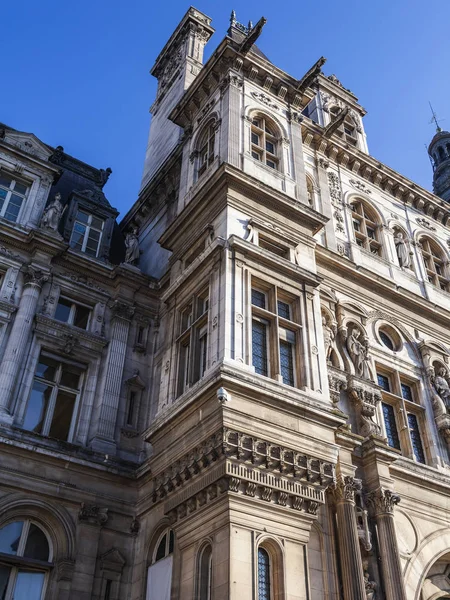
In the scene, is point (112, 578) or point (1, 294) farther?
point (1, 294)

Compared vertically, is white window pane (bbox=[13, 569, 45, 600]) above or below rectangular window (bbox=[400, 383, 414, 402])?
below

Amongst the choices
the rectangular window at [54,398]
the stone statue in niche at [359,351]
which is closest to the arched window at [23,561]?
the rectangular window at [54,398]

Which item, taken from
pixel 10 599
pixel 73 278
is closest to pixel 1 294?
pixel 73 278

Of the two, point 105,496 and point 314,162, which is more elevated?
point 314,162

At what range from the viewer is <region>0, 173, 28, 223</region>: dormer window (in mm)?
23078

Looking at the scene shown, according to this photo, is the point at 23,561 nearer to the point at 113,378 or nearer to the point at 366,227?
the point at 113,378

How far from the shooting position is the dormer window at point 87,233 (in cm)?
2491

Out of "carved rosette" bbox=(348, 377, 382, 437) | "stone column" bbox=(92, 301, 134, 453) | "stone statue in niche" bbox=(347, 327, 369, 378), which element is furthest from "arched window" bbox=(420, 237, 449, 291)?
"stone column" bbox=(92, 301, 134, 453)

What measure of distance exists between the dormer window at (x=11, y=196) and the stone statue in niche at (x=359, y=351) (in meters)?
12.4

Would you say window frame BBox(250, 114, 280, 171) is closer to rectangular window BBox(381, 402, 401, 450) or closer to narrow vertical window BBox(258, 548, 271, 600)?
rectangular window BBox(381, 402, 401, 450)

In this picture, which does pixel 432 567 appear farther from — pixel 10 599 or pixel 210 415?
pixel 10 599

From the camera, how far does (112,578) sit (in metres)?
17.7

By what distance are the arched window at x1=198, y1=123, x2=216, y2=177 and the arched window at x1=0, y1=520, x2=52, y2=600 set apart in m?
13.2

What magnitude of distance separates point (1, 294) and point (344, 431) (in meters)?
11.3
